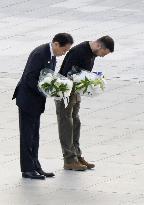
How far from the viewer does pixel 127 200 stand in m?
12.5

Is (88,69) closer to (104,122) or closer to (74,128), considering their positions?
(74,128)

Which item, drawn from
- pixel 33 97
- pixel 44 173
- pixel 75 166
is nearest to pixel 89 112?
pixel 75 166

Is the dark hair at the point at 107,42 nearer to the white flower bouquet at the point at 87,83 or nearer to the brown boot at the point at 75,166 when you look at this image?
the white flower bouquet at the point at 87,83

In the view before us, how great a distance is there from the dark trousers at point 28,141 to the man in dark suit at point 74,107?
47 cm

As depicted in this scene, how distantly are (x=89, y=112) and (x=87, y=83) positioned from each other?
3.87 metres

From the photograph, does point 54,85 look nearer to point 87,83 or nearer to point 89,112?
point 87,83

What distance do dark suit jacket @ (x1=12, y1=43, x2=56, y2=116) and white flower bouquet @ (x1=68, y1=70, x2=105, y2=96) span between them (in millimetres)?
423

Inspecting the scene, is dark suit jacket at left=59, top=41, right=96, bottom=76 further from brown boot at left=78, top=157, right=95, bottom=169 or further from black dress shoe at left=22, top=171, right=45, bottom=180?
black dress shoe at left=22, top=171, right=45, bottom=180

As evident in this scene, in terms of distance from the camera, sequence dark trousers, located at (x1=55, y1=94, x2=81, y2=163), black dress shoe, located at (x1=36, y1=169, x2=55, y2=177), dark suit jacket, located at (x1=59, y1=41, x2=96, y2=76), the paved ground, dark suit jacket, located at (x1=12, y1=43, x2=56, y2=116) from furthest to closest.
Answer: dark trousers, located at (x1=55, y1=94, x2=81, y2=163), dark suit jacket, located at (x1=59, y1=41, x2=96, y2=76), black dress shoe, located at (x1=36, y1=169, x2=55, y2=177), dark suit jacket, located at (x1=12, y1=43, x2=56, y2=116), the paved ground

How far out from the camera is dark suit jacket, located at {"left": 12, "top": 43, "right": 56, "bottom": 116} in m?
13.4

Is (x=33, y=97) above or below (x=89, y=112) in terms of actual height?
above

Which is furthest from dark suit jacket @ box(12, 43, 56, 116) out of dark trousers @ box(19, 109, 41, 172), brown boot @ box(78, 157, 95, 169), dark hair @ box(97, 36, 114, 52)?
brown boot @ box(78, 157, 95, 169)

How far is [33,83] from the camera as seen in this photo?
1338cm

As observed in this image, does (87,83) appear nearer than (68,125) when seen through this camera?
Yes
